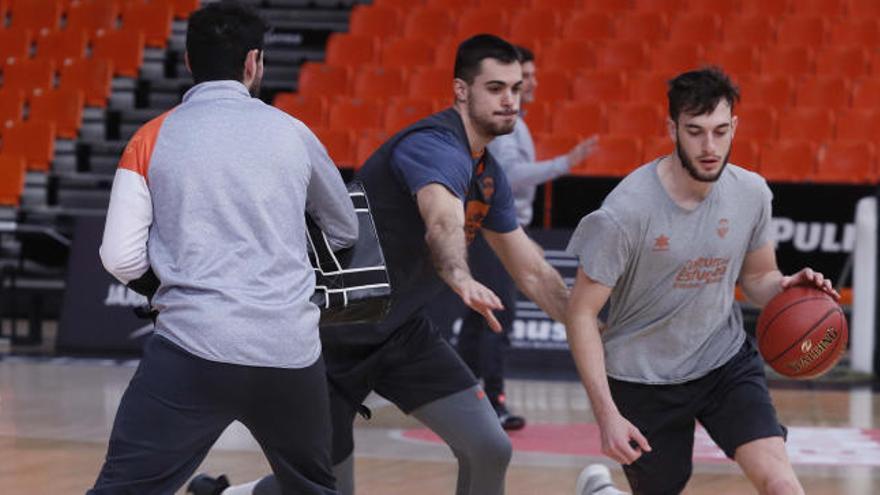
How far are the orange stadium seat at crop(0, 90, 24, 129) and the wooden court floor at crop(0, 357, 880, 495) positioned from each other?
224 inches

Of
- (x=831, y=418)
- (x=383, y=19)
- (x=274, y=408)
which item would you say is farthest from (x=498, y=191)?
(x=383, y=19)

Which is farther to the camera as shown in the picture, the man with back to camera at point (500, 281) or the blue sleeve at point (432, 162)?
A: the man with back to camera at point (500, 281)

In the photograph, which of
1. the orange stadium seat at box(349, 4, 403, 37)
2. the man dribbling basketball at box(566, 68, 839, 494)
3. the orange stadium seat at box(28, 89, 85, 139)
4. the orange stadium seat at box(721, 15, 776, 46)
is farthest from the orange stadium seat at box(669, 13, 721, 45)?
the man dribbling basketball at box(566, 68, 839, 494)

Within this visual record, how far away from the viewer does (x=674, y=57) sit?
16062 mm

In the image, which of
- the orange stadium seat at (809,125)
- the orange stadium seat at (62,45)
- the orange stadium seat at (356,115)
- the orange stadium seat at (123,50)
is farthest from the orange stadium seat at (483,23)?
the orange stadium seat at (62,45)

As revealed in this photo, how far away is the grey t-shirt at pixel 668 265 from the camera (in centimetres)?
515

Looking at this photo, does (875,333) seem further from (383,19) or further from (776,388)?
(383,19)

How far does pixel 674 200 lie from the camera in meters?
5.22

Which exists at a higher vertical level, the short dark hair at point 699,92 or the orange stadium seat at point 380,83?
the short dark hair at point 699,92

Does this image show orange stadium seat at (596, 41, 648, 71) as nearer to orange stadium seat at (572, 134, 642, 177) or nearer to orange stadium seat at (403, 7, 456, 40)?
orange stadium seat at (403, 7, 456, 40)

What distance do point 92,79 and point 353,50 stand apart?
2.76 meters

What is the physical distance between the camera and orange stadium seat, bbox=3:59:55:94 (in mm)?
17344

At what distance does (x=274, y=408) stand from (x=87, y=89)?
13.5 metres

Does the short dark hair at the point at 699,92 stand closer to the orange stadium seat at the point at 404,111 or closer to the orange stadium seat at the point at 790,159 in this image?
the orange stadium seat at the point at 790,159
